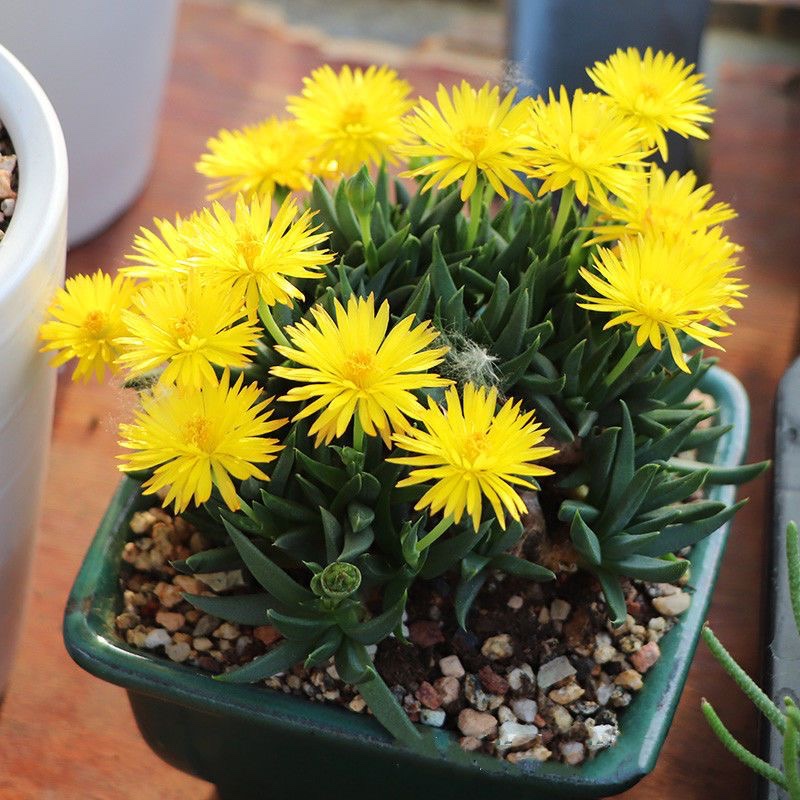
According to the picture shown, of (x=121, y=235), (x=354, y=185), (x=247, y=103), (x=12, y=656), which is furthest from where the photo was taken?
(x=247, y=103)

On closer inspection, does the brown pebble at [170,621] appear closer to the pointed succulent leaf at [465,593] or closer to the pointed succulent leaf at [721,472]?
the pointed succulent leaf at [465,593]

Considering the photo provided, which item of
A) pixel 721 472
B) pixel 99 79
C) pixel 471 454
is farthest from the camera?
pixel 99 79

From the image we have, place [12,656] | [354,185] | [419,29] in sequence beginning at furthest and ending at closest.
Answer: [419,29], [12,656], [354,185]

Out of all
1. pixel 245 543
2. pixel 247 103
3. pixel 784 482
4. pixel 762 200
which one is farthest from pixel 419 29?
pixel 245 543

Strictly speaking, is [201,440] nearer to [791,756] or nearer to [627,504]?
[627,504]

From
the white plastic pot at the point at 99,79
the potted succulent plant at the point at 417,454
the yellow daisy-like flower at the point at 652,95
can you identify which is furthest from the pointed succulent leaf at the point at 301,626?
the white plastic pot at the point at 99,79

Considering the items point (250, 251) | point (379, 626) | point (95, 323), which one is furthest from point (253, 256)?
point (379, 626)

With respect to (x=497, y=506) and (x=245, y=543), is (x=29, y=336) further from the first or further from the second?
(x=497, y=506)
